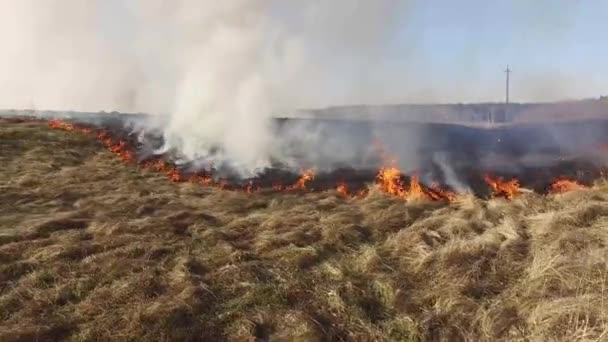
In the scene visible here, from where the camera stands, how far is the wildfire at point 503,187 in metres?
13.2

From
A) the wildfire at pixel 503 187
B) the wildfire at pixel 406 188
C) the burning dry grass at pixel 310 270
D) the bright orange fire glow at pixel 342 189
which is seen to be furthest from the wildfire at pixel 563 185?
the bright orange fire glow at pixel 342 189

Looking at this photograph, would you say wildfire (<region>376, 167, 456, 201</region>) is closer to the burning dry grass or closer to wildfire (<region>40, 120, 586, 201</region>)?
wildfire (<region>40, 120, 586, 201</region>)

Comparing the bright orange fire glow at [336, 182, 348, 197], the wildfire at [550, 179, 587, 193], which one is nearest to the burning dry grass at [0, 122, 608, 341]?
the bright orange fire glow at [336, 182, 348, 197]

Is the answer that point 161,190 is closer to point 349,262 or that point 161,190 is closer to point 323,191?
point 323,191

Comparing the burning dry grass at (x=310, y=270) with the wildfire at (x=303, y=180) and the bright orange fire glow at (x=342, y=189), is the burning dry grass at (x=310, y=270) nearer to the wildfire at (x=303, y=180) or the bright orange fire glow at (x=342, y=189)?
the bright orange fire glow at (x=342, y=189)

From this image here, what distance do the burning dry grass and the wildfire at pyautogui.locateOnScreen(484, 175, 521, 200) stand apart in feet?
4.21

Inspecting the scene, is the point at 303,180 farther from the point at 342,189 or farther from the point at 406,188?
the point at 406,188

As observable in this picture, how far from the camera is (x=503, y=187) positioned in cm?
1364

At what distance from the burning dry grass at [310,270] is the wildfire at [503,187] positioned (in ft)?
4.21

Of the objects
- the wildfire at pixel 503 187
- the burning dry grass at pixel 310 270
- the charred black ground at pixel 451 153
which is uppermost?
the charred black ground at pixel 451 153

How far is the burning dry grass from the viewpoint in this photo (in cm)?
620

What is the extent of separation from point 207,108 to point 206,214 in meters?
8.30

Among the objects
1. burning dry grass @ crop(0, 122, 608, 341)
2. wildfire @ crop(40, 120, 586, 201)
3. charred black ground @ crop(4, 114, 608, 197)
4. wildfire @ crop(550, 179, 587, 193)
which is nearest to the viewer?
burning dry grass @ crop(0, 122, 608, 341)

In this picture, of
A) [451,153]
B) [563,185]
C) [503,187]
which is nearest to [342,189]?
[503,187]
